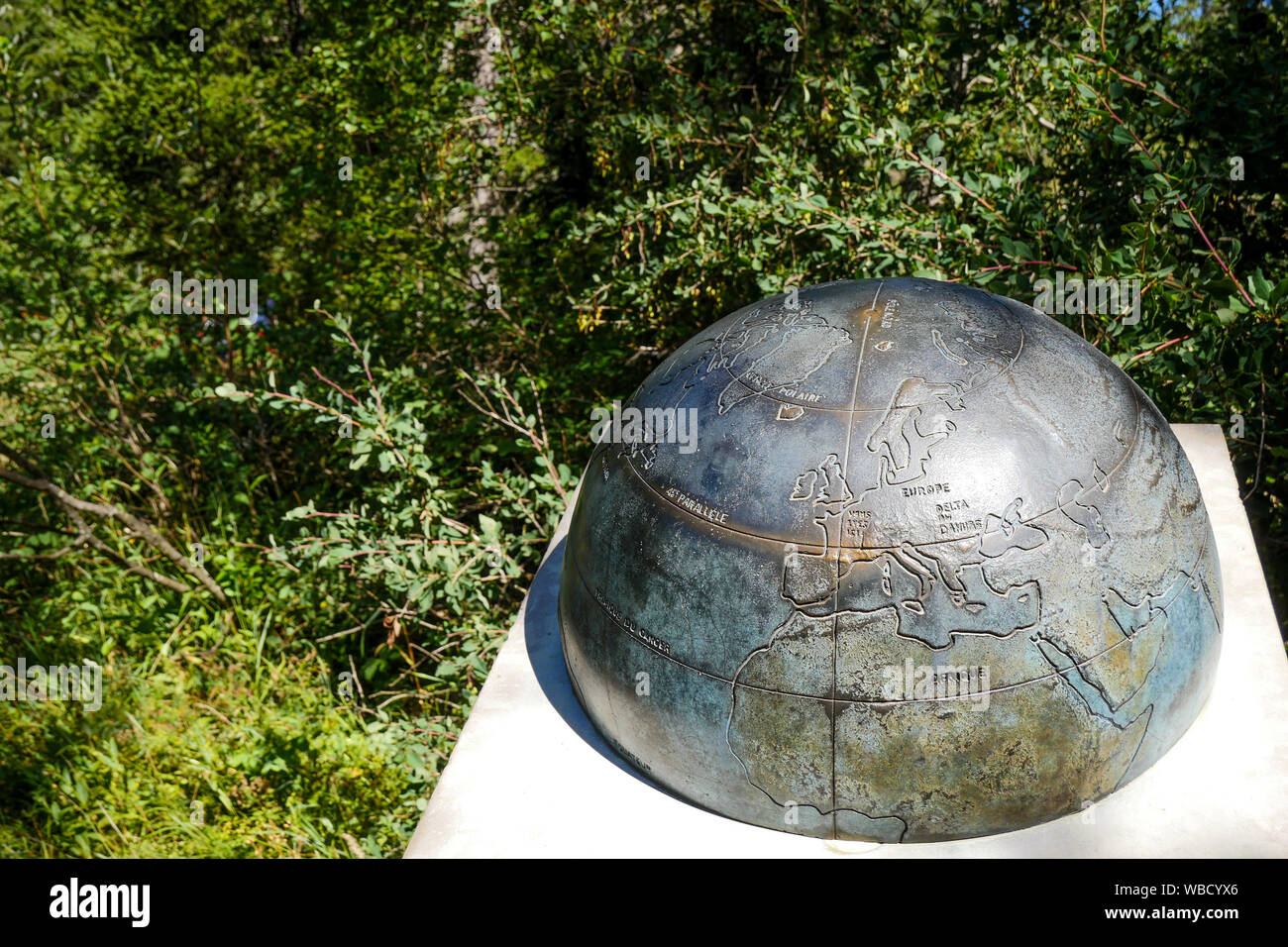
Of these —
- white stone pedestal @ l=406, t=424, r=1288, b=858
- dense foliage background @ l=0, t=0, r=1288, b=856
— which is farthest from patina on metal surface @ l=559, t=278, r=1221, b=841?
dense foliage background @ l=0, t=0, r=1288, b=856

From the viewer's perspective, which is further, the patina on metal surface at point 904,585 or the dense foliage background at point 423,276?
the dense foliage background at point 423,276

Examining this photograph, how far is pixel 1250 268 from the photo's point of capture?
482 cm

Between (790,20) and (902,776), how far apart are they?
4433 mm

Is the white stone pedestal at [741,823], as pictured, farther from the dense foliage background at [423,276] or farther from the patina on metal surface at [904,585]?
the dense foliage background at [423,276]

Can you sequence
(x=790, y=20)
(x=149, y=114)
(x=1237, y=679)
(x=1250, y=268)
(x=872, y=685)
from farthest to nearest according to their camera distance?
(x=149, y=114) < (x=790, y=20) < (x=1250, y=268) < (x=1237, y=679) < (x=872, y=685)

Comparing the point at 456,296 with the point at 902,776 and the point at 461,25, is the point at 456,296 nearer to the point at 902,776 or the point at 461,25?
the point at 461,25

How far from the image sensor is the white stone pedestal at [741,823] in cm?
260

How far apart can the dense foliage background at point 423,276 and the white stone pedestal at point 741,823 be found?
52.0 inches

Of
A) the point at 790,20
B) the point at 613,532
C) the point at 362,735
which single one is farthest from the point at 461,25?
the point at 613,532

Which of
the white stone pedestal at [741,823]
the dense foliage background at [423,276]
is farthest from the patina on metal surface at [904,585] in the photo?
the dense foliage background at [423,276]

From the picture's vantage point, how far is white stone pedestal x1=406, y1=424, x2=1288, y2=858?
2.60 metres

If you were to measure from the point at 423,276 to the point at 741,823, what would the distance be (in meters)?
4.25

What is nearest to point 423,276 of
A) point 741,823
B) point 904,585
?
point 741,823

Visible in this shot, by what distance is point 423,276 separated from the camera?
6.11 metres
